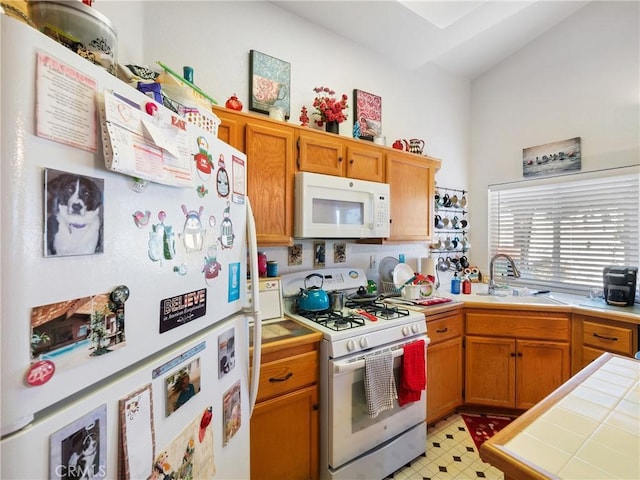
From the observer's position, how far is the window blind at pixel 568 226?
2359mm

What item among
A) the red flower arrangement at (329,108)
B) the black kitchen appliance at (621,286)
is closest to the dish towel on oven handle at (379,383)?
the red flower arrangement at (329,108)

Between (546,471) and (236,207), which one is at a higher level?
(236,207)

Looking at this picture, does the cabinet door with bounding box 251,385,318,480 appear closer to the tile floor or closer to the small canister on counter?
the tile floor

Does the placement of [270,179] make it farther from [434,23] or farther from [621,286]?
[621,286]

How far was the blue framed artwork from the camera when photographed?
1984 millimetres

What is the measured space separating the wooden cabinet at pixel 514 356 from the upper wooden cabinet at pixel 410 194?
790 millimetres

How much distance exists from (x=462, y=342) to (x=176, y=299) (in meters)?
2.31

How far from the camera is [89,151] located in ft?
1.66

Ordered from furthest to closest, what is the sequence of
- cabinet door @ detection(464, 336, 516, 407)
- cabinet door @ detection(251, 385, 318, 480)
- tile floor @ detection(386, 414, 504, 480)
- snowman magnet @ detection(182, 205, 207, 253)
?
cabinet door @ detection(464, 336, 516, 407) < tile floor @ detection(386, 414, 504, 480) < cabinet door @ detection(251, 385, 318, 480) < snowman magnet @ detection(182, 205, 207, 253)

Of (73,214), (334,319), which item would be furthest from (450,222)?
(73,214)

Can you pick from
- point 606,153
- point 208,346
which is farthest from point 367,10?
point 208,346

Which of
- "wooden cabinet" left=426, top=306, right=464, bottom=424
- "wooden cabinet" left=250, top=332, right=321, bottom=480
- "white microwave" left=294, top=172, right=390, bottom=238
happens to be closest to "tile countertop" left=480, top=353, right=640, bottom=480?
"wooden cabinet" left=250, top=332, right=321, bottom=480

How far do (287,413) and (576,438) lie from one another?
46.8 inches

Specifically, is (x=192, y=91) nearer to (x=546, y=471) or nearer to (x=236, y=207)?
(x=236, y=207)
